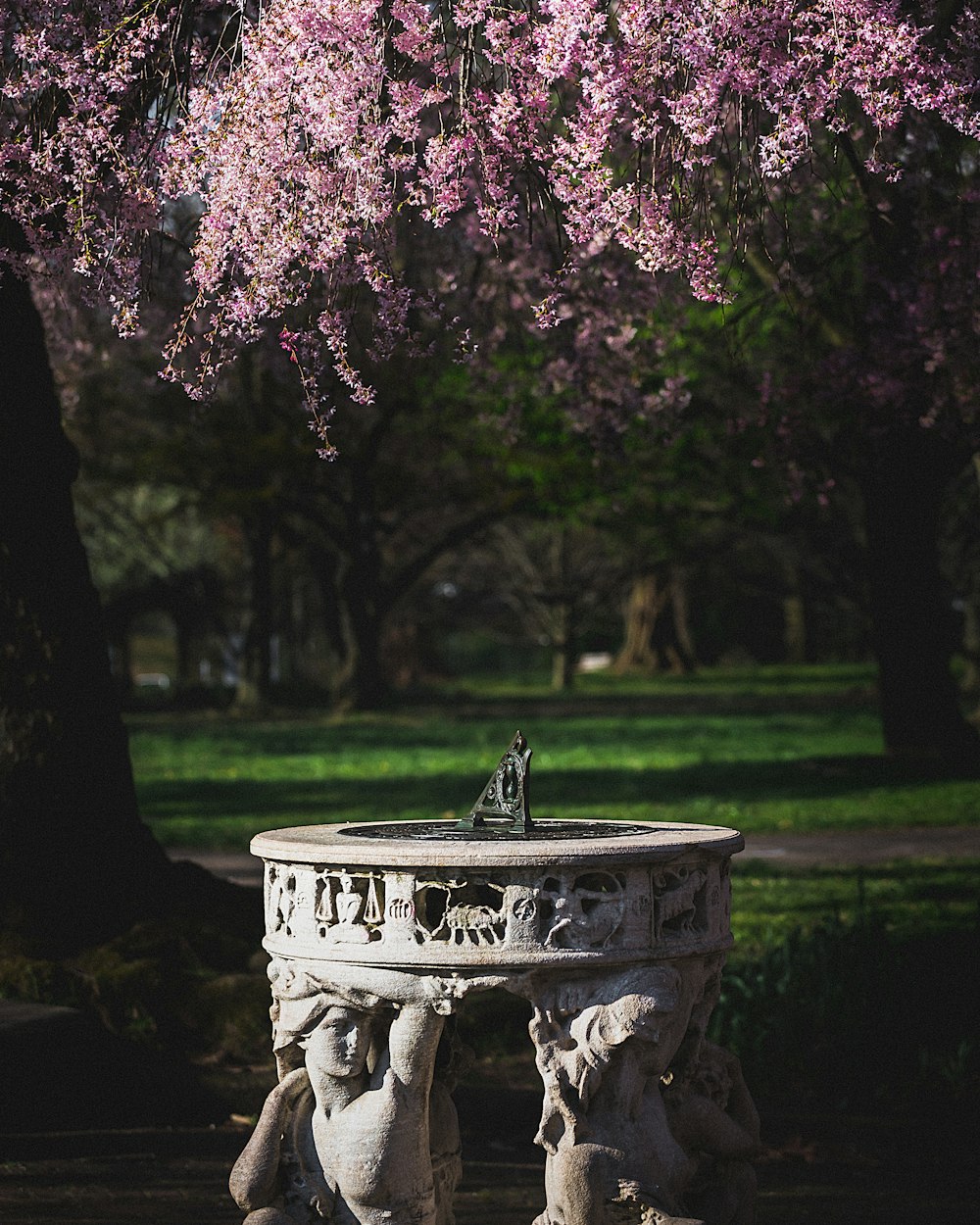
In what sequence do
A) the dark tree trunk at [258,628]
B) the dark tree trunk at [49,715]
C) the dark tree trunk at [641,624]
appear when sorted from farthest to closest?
1. the dark tree trunk at [641,624]
2. the dark tree trunk at [258,628]
3. the dark tree trunk at [49,715]

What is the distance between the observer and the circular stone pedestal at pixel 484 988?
15.3ft

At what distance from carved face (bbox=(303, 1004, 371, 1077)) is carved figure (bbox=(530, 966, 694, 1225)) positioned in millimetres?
470

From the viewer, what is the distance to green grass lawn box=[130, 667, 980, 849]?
15.8 meters

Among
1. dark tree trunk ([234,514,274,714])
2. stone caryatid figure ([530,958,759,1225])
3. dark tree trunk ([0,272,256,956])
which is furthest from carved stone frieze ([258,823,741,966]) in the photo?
dark tree trunk ([234,514,274,714])

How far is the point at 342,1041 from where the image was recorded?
4836 millimetres

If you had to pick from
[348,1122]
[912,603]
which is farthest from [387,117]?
[912,603]

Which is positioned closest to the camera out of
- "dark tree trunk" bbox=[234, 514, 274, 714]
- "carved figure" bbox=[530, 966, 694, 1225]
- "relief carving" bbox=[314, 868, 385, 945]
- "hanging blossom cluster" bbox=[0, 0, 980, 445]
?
"carved figure" bbox=[530, 966, 694, 1225]

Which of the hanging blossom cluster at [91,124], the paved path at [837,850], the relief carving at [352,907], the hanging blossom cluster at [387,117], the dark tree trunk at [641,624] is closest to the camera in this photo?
the relief carving at [352,907]

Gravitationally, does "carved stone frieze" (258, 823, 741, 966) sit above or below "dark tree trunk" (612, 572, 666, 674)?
below

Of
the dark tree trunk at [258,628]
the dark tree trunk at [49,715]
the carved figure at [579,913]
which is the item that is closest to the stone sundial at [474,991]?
the carved figure at [579,913]

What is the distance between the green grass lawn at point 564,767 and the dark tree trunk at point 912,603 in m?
0.50

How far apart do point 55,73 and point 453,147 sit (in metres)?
1.50

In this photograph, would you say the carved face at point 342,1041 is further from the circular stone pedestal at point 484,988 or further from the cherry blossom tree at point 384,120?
the cherry blossom tree at point 384,120

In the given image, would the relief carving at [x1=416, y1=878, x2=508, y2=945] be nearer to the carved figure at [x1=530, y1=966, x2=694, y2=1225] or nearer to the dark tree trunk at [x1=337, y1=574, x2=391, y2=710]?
the carved figure at [x1=530, y1=966, x2=694, y2=1225]
